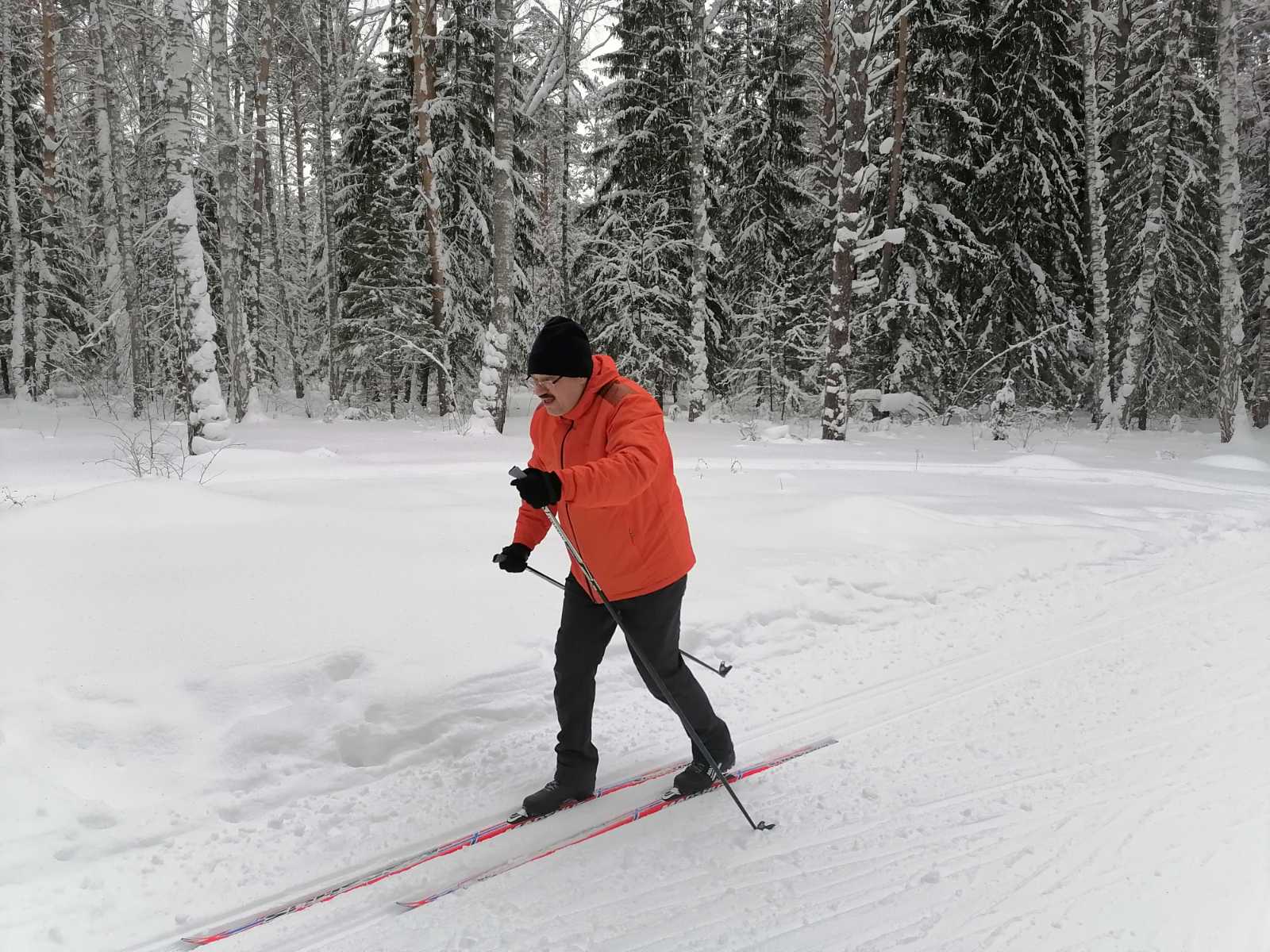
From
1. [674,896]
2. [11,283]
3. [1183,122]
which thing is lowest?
[674,896]

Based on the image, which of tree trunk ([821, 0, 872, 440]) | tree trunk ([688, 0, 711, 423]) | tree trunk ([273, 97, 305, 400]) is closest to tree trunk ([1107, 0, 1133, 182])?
tree trunk ([821, 0, 872, 440])

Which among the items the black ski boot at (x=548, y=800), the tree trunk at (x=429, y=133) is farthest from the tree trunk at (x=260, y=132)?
the black ski boot at (x=548, y=800)

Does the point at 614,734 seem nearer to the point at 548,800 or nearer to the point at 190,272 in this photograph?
the point at 548,800

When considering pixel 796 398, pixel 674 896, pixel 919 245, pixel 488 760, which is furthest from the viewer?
pixel 796 398

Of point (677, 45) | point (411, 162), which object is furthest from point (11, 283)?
point (677, 45)

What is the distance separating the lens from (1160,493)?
30.2 ft

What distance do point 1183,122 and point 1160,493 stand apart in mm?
14880

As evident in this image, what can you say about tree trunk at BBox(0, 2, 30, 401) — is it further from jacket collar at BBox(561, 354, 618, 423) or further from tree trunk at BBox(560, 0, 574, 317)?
jacket collar at BBox(561, 354, 618, 423)

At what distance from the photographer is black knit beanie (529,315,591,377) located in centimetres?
294

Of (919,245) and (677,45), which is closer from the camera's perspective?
(919,245)

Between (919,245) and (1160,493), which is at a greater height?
(919,245)

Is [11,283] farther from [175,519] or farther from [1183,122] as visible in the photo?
[1183,122]

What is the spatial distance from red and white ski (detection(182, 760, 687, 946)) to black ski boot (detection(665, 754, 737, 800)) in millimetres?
189

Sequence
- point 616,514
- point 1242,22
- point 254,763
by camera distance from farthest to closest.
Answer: point 1242,22 < point 254,763 < point 616,514
